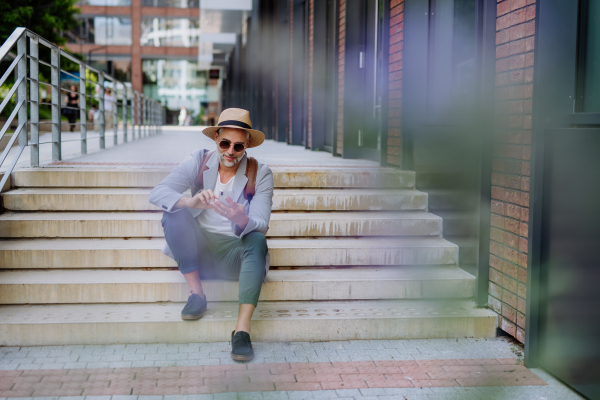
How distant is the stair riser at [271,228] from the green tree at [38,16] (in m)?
18.8

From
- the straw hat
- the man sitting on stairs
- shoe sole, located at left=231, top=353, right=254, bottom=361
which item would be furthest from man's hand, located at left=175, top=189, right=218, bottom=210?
shoe sole, located at left=231, top=353, right=254, bottom=361

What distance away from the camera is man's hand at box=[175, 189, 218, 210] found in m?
3.04

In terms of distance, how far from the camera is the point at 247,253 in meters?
3.32

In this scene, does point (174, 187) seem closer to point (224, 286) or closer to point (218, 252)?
point (218, 252)

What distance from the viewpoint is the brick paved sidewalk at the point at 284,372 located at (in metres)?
2.72

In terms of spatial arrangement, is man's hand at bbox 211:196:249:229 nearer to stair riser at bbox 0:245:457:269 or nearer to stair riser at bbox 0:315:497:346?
stair riser at bbox 0:315:497:346

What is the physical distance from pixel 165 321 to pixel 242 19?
16610 mm

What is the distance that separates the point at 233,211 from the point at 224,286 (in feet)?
2.49

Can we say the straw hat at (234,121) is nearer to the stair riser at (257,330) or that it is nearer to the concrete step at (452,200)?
the stair riser at (257,330)

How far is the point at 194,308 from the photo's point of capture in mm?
3361

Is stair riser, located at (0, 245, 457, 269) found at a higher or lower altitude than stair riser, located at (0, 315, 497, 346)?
higher

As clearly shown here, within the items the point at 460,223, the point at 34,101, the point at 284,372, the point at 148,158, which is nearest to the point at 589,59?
the point at 460,223

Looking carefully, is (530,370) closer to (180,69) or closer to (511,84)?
(511,84)

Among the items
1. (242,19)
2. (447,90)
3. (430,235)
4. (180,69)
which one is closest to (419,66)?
(447,90)
